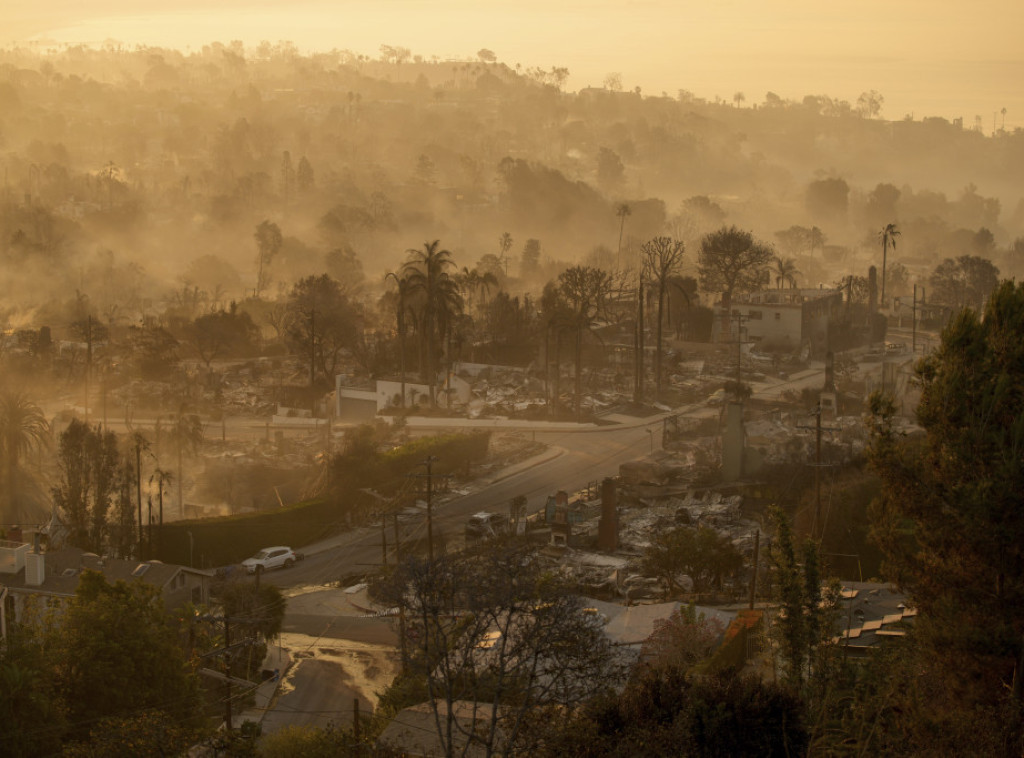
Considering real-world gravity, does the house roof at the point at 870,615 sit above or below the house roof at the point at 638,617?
above

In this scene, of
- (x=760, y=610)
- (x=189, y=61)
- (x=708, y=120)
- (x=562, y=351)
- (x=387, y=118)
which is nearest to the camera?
(x=760, y=610)

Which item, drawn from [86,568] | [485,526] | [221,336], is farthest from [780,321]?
[86,568]

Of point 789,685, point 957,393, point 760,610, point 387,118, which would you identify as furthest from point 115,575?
point 387,118

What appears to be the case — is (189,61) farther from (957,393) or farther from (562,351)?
(957,393)

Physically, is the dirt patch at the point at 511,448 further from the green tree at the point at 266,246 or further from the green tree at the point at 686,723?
the green tree at the point at 266,246

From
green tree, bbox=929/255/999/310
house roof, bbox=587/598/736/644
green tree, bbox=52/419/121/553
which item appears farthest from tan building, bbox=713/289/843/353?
house roof, bbox=587/598/736/644

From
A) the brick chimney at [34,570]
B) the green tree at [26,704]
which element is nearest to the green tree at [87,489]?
the brick chimney at [34,570]

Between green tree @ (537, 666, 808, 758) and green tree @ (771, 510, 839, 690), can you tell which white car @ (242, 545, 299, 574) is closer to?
green tree @ (771, 510, 839, 690)
